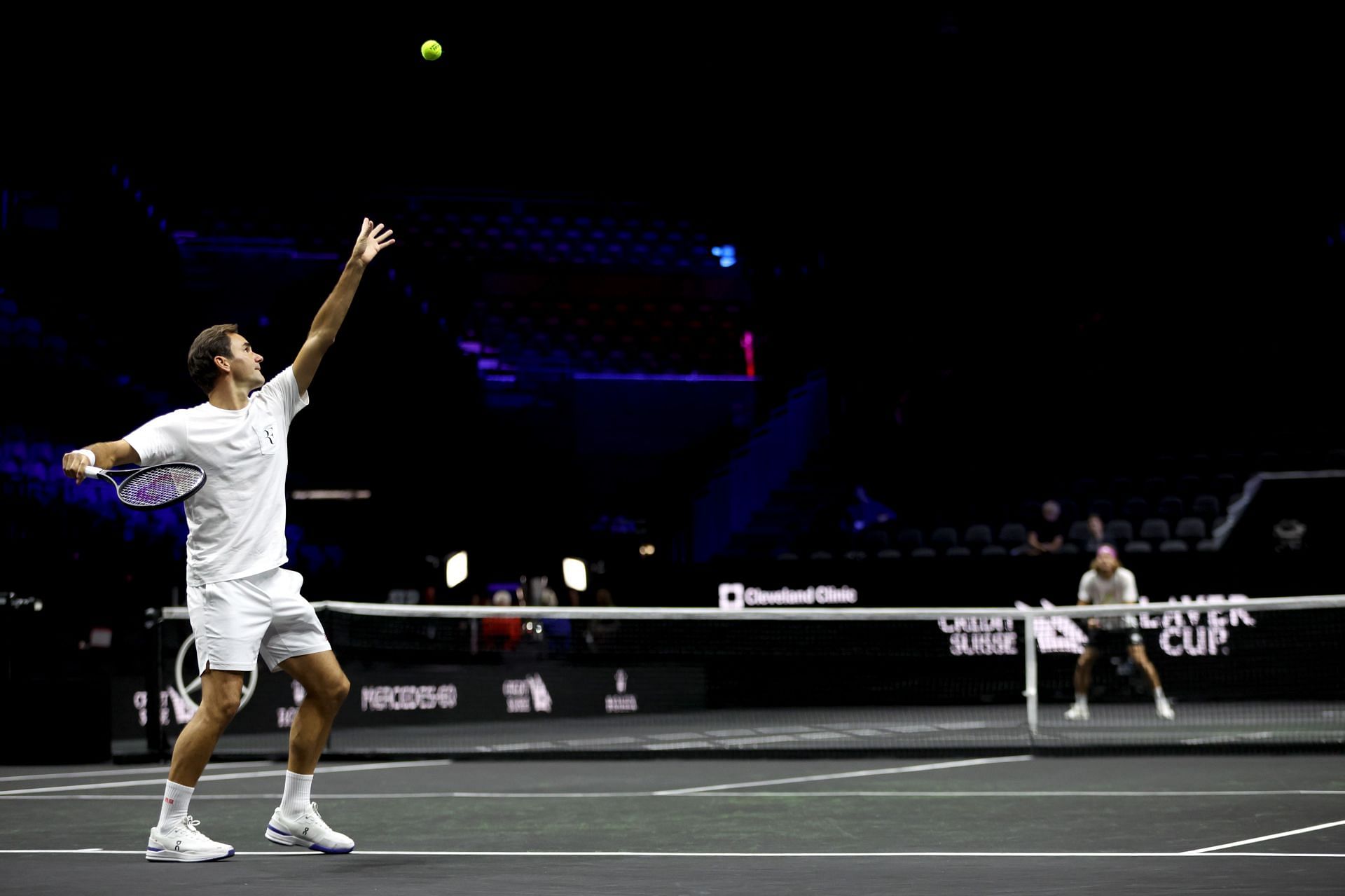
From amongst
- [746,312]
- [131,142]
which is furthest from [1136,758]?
[131,142]

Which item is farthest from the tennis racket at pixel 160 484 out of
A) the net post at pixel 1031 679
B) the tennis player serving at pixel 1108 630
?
the tennis player serving at pixel 1108 630

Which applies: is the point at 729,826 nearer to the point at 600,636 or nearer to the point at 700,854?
the point at 700,854

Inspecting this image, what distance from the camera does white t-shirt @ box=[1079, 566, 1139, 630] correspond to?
45.0 ft

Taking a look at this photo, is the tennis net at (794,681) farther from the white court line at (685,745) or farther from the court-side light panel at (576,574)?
the court-side light panel at (576,574)

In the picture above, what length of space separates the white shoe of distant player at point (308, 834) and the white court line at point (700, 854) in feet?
0.26

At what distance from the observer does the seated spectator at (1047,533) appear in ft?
55.5

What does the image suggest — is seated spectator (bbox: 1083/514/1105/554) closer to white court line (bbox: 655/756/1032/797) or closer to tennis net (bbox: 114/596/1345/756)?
tennis net (bbox: 114/596/1345/756)

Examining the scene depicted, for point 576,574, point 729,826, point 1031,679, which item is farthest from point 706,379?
point 729,826

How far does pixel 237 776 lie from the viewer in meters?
9.56

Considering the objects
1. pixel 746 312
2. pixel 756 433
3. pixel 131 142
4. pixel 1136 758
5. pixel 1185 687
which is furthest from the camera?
pixel 746 312

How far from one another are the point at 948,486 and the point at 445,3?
9.58 meters

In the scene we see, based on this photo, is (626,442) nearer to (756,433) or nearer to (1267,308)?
(756,433)

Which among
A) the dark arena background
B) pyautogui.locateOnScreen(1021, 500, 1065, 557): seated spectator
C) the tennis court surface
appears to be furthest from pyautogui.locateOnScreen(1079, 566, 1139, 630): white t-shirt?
the tennis court surface

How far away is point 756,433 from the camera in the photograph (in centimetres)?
2150
